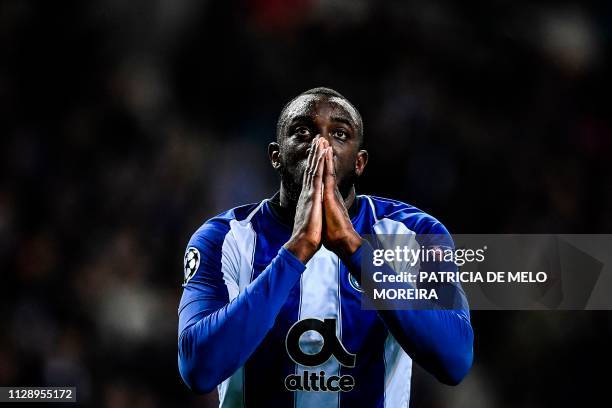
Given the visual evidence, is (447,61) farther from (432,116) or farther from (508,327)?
(508,327)

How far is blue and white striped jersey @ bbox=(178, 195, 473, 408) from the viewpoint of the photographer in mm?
2203

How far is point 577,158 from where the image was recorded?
5.61 metres

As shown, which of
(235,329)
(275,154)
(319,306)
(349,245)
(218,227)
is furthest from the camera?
(275,154)

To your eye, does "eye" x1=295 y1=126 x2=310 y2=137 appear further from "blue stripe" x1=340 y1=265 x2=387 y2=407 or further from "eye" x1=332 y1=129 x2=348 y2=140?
"blue stripe" x1=340 y1=265 x2=387 y2=407

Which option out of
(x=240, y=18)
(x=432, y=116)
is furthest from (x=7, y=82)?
(x=432, y=116)

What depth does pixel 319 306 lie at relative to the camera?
2510mm

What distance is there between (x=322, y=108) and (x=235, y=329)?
83 cm

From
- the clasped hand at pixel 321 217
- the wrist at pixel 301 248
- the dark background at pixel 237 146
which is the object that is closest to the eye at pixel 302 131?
the clasped hand at pixel 321 217

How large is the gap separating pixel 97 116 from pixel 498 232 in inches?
142

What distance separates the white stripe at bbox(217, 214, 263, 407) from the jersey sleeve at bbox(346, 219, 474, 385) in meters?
0.46

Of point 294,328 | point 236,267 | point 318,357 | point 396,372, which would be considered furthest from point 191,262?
point 396,372

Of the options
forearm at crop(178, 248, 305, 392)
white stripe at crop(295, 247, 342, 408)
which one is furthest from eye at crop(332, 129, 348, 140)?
forearm at crop(178, 248, 305, 392)

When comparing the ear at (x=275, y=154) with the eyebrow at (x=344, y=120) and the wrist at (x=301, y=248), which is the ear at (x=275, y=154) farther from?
the wrist at (x=301, y=248)

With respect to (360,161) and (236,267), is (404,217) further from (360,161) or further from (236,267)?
(236,267)
